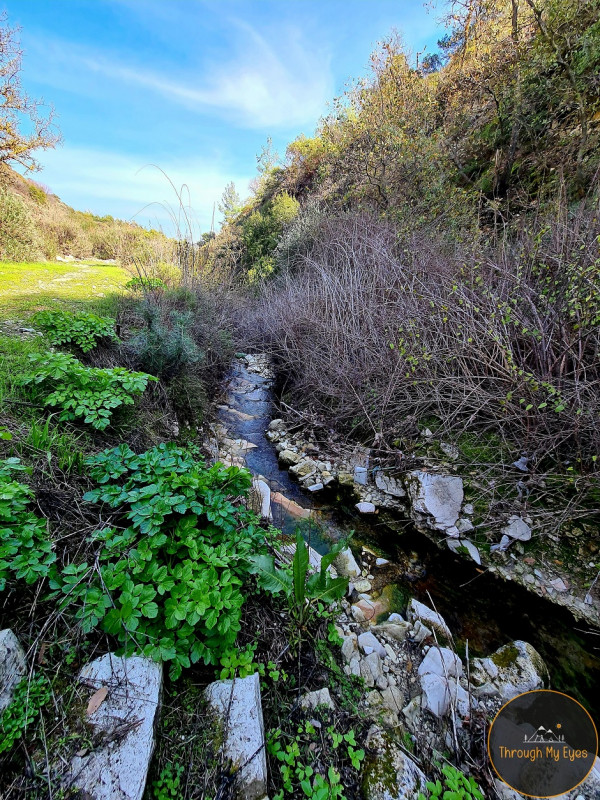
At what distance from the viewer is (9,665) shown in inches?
44.2

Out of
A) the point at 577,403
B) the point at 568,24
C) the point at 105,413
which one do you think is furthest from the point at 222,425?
the point at 568,24

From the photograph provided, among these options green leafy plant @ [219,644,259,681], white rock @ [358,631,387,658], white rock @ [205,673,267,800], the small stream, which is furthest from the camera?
the small stream

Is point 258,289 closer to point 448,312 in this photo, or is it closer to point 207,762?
point 448,312

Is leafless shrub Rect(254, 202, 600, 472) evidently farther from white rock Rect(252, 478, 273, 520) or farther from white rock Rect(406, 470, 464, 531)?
white rock Rect(252, 478, 273, 520)

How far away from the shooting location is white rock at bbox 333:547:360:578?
2.37 m

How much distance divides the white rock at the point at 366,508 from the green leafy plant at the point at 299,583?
1.24m

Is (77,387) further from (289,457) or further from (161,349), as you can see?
(289,457)

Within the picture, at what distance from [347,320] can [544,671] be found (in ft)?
11.7

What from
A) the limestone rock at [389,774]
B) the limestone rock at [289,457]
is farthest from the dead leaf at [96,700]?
the limestone rock at [289,457]

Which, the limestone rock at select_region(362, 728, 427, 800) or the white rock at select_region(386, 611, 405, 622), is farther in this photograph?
the white rock at select_region(386, 611, 405, 622)

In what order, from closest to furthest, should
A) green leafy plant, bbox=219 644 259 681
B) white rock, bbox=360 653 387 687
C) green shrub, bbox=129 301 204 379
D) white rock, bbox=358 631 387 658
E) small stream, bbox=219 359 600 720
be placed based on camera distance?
green leafy plant, bbox=219 644 259 681 → white rock, bbox=360 653 387 687 → white rock, bbox=358 631 387 658 → small stream, bbox=219 359 600 720 → green shrub, bbox=129 301 204 379

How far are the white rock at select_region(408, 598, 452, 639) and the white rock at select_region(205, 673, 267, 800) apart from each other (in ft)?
3.93

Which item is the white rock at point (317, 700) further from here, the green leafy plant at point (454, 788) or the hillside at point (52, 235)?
the hillside at point (52, 235)

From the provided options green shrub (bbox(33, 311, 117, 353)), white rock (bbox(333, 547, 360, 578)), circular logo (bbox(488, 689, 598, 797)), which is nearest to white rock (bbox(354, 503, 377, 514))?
white rock (bbox(333, 547, 360, 578))
